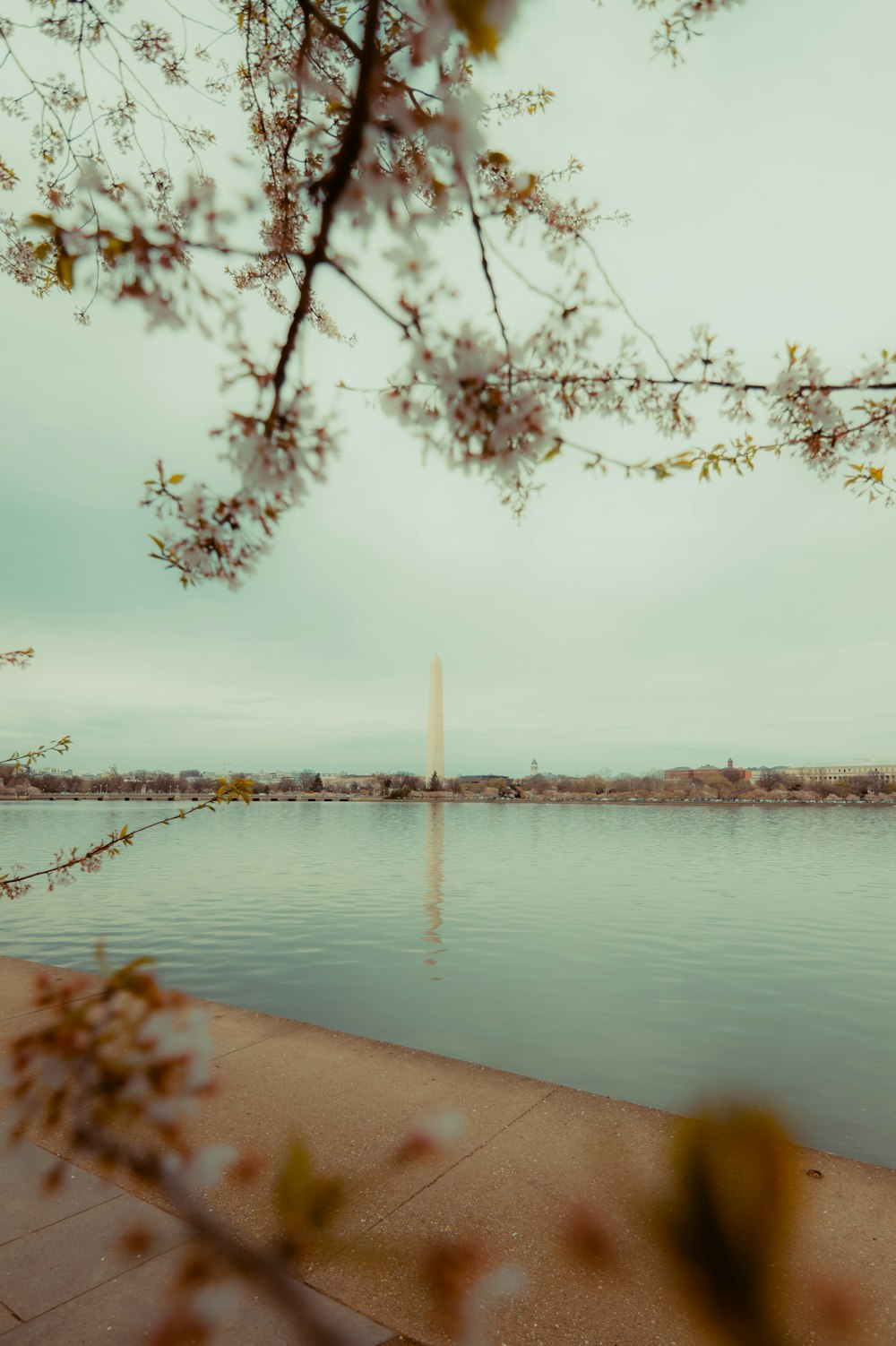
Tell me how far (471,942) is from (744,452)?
15.0 meters

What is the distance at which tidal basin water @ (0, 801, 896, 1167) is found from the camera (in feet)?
30.3

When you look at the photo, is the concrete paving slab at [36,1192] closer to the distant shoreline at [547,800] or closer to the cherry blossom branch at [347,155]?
the cherry blossom branch at [347,155]

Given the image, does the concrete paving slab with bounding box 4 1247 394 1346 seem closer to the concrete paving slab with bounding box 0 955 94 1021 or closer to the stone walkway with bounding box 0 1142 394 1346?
the stone walkway with bounding box 0 1142 394 1346

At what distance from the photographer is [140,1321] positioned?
319 centimetres

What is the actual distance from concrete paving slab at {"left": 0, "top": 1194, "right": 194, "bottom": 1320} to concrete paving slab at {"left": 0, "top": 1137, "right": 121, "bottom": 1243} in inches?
3.3

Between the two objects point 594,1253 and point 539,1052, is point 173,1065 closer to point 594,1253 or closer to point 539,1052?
point 594,1253

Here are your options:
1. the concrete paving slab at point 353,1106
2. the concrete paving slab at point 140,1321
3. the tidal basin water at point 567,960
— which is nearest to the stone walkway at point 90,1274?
the concrete paving slab at point 140,1321

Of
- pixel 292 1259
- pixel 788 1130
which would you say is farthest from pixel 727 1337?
pixel 292 1259

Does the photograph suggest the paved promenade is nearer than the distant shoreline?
Yes

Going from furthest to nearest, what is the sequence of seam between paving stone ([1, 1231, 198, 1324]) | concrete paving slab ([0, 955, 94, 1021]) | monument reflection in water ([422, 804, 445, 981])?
monument reflection in water ([422, 804, 445, 981])
concrete paving slab ([0, 955, 94, 1021])
seam between paving stone ([1, 1231, 198, 1324])

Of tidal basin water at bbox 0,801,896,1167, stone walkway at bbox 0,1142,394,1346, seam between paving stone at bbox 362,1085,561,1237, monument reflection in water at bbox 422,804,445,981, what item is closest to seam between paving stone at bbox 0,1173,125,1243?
stone walkway at bbox 0,1142,394,1346

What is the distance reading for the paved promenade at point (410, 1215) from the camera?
10.4 feet

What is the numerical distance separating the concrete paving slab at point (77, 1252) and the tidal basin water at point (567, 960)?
306cm

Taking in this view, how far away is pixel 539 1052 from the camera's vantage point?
31.4ft
